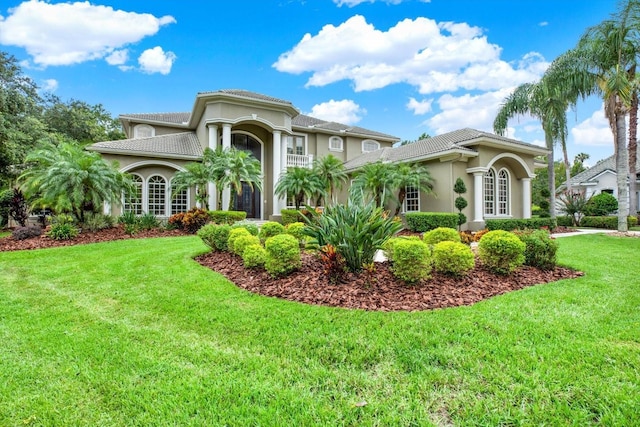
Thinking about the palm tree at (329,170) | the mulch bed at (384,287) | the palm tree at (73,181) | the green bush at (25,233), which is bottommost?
the mulch bed at (384,287)

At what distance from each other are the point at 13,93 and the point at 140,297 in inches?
904

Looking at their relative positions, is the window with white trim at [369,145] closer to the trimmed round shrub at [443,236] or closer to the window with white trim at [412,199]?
the window with white trim at [412,199]

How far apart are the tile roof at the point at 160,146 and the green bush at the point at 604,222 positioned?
75.3 feet

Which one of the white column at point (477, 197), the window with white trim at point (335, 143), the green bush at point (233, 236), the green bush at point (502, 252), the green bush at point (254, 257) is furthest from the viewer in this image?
the window with white trim at point (335, 143)

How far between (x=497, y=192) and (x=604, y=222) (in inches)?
289

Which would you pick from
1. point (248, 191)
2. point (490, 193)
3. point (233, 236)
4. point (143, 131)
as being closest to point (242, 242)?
point (233, 236)

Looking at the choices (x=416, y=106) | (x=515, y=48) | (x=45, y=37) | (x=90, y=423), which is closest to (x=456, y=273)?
(x=90, y=423)

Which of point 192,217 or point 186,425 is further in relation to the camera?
point 192,217

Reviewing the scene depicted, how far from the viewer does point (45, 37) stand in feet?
53.3

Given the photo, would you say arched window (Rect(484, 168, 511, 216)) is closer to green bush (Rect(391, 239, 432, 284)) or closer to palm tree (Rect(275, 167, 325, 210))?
palm tree (Rect(275, 167, 325, 210))

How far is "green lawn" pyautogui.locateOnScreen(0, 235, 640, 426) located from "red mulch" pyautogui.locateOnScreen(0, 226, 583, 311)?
0.32 meters

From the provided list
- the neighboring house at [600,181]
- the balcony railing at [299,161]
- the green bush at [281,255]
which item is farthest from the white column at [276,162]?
the neighboring house at [600,181]

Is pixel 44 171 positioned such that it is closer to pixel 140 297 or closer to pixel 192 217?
pixel 192 217

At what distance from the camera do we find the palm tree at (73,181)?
35.0 ft
